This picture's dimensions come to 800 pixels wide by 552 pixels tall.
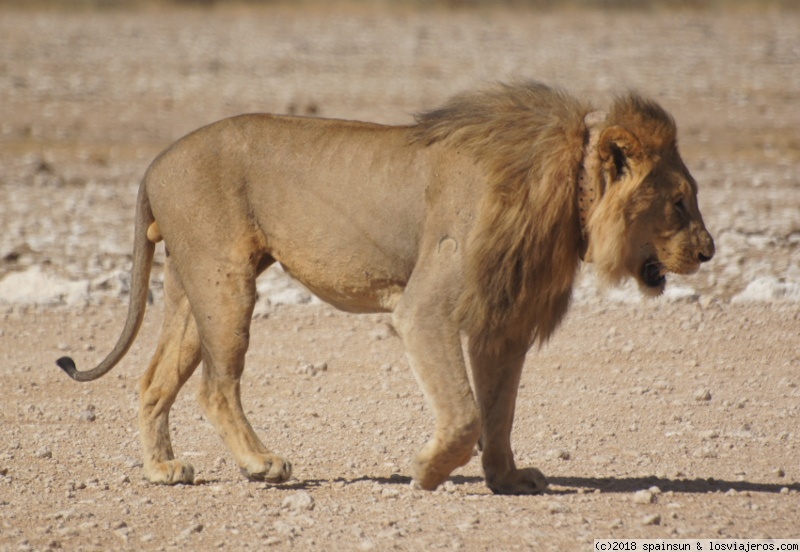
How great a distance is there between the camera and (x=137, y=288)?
5.61 meters

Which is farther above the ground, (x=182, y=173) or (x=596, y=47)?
(x=182, y=173)

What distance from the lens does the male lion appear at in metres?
4.74

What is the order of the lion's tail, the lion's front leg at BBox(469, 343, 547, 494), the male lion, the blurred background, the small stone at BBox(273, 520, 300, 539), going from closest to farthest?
1. the small stone at BBox(273, 520, 300, 539)
2. the male lion
3. the lion's front leg at BBox(469, 343, 547, 494)
4. the lion's tail
5. the blurred background

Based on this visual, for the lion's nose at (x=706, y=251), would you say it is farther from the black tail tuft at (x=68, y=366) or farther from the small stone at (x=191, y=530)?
the black tail tuft at (x=68, y=366)

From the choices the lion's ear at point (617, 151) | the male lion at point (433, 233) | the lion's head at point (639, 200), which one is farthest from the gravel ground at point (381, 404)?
the lion's ear at point (617, 151)

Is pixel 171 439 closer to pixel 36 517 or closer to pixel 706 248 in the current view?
pixel 36 517

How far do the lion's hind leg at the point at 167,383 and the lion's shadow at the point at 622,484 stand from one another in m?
0.47

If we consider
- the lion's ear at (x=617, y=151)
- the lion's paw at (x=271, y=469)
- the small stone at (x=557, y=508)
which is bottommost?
the lion's paw at (x=271, y=469)

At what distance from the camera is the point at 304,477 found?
535 cm

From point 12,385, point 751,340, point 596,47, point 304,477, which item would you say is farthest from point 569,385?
point 596,47

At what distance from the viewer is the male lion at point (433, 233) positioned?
4.74m

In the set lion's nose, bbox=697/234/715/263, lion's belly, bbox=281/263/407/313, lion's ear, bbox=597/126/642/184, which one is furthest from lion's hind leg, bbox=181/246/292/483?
lion's nose, bbox=697/234/715/263

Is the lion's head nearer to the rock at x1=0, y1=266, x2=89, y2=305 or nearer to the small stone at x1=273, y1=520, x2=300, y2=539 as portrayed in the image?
the small stone at x1=273, y1=520, x2=300, y2=539

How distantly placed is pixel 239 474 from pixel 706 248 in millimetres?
2064
